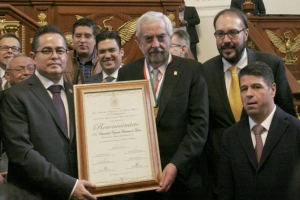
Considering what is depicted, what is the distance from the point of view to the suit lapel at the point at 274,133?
285 centimetres

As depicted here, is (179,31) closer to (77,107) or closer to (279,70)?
(279,70)

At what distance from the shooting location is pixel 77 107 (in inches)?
114

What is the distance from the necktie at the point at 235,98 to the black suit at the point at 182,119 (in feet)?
0.85

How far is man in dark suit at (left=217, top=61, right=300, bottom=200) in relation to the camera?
2816 millimetres

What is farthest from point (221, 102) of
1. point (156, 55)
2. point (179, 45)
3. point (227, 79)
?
point (179, 45)

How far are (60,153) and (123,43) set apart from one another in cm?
355

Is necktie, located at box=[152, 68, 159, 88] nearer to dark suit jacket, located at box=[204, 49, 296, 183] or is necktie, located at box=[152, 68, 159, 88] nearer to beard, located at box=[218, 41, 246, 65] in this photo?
dark suit jacket, located at box=[204, 49, 296, 183]

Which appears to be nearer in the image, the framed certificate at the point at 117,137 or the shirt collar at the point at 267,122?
the framed certificate at the point at 117,137

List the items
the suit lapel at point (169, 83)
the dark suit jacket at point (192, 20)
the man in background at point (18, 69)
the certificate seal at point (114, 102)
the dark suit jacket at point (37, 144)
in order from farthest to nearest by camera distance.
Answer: the dark suit jacket at point (192, 20)
the man in background at point (18, 69)
the suit lapel at point (169, 83)
the certificate seal at point (114, 102)
the dark suit jacket at point (37, 144)

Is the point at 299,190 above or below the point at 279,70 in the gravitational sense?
below

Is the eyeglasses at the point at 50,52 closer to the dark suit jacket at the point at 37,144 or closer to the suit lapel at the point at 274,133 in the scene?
the dark suit jacket at the point at 37,144

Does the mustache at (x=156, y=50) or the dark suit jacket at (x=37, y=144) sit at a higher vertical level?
the mustache at (x=156, y=50)

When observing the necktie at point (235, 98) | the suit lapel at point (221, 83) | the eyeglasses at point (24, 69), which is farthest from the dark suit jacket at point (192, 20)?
the necktie at point (235, 98)

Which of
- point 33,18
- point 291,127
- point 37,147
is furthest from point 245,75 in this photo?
point 33,18
